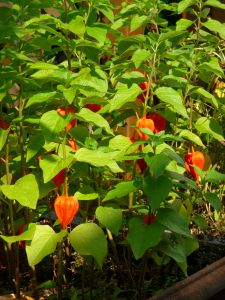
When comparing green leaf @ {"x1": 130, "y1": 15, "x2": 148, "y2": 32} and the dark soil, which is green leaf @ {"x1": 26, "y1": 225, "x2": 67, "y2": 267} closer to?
the dark soil

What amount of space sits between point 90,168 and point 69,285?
461 millimetres

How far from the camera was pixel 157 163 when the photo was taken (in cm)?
136

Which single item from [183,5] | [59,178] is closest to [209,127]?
[183,5]

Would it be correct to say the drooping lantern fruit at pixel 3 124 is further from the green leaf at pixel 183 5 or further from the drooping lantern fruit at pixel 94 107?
the green leaf at pixel 183 5

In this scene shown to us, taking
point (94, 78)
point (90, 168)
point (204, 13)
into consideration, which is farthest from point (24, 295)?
point (204, 13)

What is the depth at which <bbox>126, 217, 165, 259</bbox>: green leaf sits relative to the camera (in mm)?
1409

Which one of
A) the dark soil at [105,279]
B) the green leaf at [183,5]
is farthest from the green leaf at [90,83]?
the dark soil at [105,279]

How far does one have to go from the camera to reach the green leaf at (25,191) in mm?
1425

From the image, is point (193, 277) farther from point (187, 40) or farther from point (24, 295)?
point (187, 40)

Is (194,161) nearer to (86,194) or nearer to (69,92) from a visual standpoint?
(86,194)

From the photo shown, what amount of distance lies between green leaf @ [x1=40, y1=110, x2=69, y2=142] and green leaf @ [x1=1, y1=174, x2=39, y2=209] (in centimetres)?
16

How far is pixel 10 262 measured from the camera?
6.20 ft

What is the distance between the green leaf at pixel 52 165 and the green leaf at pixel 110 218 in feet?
0.60

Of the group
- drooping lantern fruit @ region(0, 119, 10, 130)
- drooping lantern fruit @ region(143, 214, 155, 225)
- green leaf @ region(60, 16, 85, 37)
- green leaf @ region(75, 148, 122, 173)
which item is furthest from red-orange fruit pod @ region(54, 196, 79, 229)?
green leaf @ region(60, 16, 85, 37)
